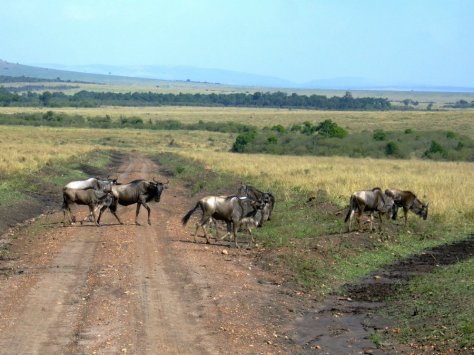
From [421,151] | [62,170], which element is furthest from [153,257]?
[421,151]

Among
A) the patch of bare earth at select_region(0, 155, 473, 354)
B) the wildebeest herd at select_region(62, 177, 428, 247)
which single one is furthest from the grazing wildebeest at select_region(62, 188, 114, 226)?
the patch of bare earth at select_region(0, 155, 473, 354)

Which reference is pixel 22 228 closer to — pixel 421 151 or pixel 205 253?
pixel 205 253

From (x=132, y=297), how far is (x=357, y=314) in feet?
11.5

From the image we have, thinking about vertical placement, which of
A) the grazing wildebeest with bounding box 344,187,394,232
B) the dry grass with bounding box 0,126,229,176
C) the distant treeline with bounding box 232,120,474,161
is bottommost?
the dry grass with bounding box 0,126,229,176

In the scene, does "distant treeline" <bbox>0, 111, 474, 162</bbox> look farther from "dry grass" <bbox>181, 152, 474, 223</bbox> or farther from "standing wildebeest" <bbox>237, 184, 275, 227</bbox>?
"standing wildebeest" <bbox>237, 184, 275, 227</bbox>

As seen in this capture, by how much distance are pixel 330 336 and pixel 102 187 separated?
38.6ft

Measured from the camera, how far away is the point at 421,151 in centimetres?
5862

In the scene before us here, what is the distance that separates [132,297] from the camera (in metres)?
12.1

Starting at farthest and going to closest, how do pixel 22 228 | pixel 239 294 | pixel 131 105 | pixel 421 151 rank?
1. pixel 131 105
2. pixel 421 151
3. pixel 22 228
4. pixel 239 294

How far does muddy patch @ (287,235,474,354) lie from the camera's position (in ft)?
34.3

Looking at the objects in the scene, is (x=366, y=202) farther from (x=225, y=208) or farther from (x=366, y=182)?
(x=366, y=182)

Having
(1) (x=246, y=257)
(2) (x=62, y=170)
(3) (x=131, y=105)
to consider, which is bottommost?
(3) (x=131, y=105)

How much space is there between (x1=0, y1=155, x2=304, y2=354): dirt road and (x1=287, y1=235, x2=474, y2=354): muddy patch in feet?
1.45

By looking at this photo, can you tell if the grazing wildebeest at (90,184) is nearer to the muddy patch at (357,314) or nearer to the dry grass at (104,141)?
the muddy patch at (357,314)
